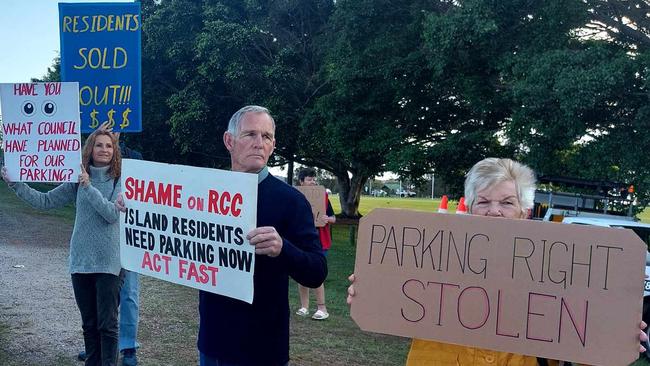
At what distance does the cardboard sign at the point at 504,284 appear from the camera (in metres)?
2.16

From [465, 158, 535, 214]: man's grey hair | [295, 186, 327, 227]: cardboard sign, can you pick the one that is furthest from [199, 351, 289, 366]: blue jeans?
[295, 186, 327, 227]: cardboard sign

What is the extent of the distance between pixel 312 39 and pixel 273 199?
2178 cm

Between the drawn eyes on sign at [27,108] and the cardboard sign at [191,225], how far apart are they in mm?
1847

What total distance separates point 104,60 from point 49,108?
108cm

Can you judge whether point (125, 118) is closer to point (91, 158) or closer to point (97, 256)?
point (91, 158)

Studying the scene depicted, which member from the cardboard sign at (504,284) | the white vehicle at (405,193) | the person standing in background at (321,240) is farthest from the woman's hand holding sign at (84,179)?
the white vehicle at (405,193)

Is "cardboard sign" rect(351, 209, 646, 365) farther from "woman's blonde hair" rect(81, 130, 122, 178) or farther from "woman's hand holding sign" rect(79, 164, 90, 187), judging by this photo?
"woman's blonde hair" rect(81, 130, 122, 178)

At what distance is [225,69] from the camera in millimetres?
21812

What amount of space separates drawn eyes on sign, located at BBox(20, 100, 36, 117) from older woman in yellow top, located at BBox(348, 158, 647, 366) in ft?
11.4

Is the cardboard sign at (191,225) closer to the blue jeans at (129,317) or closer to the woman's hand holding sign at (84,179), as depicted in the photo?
the woman's hand holding sign at (84,179)

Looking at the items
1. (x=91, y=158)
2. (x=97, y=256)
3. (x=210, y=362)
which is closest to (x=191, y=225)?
(x=210, y=362)

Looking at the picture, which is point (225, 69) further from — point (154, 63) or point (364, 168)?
point (364, 168)

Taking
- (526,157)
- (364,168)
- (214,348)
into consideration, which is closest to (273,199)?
(214,348)

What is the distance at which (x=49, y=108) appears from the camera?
4547 millimetres
